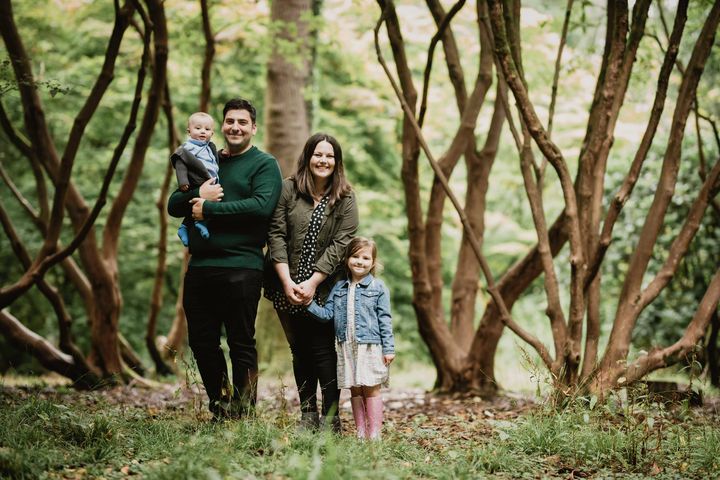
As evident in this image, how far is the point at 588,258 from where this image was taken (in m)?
5.06

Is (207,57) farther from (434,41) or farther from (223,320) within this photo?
(223,320)

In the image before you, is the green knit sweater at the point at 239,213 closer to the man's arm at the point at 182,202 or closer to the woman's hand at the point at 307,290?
the man's arm at the point at 182,202

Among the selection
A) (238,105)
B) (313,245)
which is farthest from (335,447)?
(238,105)

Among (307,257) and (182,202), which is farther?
(307,257)

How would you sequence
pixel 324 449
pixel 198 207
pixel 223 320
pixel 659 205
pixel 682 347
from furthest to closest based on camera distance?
pixel 659 205 < pixel 682 347 < pixel 223 320 < pixel 198 207 < pixel 324 449

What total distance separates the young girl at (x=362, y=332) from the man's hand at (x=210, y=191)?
0.81 m

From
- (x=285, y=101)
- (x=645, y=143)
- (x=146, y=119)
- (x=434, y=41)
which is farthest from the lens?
(x=285, y=101)

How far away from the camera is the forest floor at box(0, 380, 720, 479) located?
9.96 ft

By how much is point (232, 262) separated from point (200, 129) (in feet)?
2.55

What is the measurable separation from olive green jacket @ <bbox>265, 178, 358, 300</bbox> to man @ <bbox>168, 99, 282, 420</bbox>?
0.27 feet

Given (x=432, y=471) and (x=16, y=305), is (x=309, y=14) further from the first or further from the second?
(x=16, y=305)

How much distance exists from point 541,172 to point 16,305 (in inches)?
410

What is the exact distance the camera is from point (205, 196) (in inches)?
157

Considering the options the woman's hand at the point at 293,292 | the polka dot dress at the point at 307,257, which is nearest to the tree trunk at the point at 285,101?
the polka dot dress at the point at 307,257
